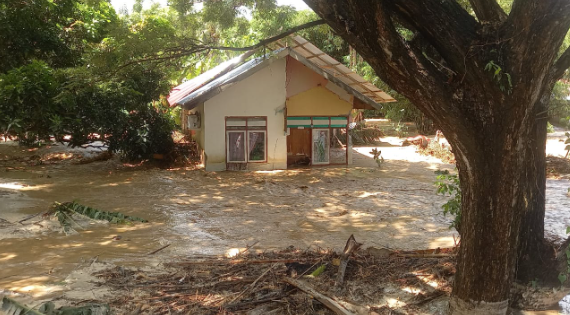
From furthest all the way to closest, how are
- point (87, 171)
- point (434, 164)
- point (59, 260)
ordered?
point (434, 164), point (87, 171), point (59, 260)

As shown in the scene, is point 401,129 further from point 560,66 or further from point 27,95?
point 560,66

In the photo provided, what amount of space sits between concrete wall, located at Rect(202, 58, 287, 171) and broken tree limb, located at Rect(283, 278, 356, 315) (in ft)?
42.0

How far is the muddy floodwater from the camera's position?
8.05m

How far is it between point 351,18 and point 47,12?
13.9 m

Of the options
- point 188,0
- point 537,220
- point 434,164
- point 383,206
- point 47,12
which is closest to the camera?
point 537,220

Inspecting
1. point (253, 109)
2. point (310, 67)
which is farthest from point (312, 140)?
point (310, 67)

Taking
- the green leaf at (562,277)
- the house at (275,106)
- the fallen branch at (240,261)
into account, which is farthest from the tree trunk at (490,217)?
the house at (275,106)

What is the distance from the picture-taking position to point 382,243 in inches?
356

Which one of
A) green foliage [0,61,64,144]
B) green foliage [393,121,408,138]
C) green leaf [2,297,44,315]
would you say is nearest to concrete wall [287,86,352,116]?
green foliage [0,61,64,144]

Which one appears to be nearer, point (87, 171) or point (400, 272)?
point (400, 272)

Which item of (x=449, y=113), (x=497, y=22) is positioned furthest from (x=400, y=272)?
(x=497, y=22)

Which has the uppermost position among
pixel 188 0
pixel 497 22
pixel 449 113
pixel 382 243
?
pixel 188 0

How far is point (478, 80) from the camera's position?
4.34m

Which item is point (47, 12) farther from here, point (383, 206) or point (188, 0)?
point (383, 206)
